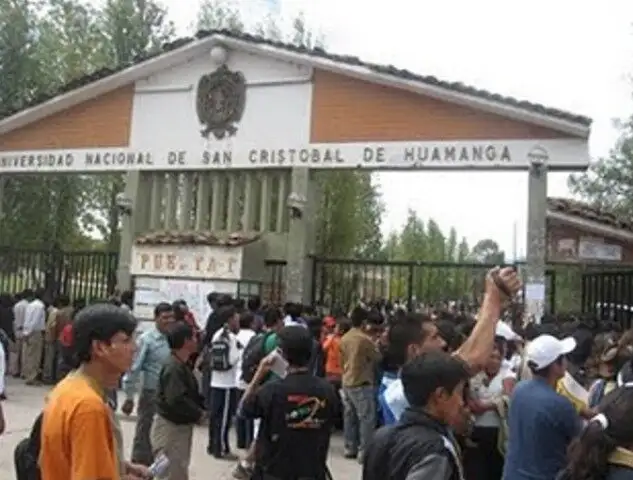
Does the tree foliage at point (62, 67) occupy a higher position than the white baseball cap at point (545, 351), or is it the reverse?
the tree foliage at point (62, 67)

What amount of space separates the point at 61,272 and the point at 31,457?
1389 centimetres

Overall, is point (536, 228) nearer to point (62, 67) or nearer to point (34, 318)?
point (34, 318)

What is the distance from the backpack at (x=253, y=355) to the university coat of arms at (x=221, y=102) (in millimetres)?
5701

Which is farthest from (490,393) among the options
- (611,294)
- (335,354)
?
(611,294)

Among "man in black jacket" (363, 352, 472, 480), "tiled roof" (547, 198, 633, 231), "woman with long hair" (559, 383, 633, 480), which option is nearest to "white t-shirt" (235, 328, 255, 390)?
"man in black jacket" (363, 352, 472, 480)

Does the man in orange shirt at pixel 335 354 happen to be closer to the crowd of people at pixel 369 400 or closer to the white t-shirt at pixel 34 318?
the crowd of people at pixel 369 400

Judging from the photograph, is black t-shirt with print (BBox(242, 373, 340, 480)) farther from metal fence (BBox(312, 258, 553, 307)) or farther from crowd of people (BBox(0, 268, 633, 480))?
metal fence (BBox(312, 258, 553, 307))

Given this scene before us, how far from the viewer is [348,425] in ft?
36.1

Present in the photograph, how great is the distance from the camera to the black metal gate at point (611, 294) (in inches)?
520

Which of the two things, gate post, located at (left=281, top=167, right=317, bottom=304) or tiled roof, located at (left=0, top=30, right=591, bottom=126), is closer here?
tiled roof, located at (left=0, top=30, right=591, bottom=126)

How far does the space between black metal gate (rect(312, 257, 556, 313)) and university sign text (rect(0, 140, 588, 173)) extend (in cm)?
156

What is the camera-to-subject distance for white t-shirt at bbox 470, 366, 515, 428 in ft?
22.9

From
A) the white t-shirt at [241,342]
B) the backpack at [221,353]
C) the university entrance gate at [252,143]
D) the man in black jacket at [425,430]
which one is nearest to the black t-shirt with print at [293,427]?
the man in black jacket at [425,430]

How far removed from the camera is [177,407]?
677 centimetres
